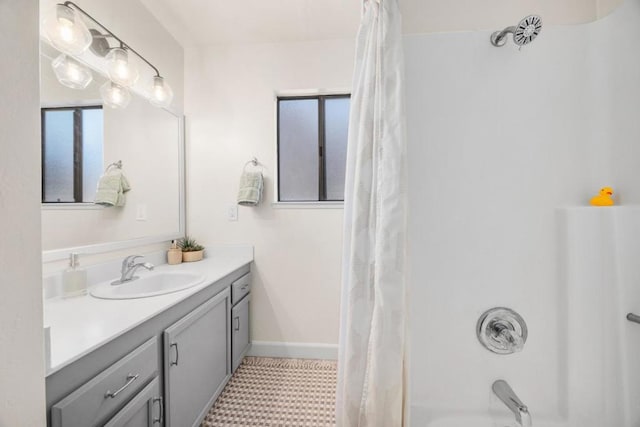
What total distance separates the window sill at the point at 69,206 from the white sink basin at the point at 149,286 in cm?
41

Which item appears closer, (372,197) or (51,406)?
(51,406)

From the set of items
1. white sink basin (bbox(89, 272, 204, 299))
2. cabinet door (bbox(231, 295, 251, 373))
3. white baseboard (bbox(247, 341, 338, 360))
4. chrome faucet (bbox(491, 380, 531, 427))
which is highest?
white sink basin (bbox(89, 272, 204, 299))

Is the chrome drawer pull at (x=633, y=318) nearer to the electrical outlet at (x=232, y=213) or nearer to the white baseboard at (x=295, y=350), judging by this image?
the white baseboard at (x=295, y=350)

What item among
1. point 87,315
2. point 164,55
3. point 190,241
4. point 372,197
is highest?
point 164,55

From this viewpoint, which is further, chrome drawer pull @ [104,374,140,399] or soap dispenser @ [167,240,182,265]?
soap dispenser @ [167,240,182,265]

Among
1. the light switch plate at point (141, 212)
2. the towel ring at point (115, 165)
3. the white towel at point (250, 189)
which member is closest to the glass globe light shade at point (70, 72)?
the towel ring at point (115, 165)

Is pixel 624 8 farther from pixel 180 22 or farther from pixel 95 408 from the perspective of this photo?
pixel 180 22

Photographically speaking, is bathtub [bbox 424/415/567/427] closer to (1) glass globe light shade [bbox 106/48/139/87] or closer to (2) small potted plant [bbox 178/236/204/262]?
(2) small potted plant [bbox 178/236/204/262]

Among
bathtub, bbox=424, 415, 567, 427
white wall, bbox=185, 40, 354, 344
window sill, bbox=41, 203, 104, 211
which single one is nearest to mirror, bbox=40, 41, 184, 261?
window sill, bbox=41, 203, 104, 211

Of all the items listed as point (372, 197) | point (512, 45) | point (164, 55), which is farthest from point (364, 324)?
point (164, 55)

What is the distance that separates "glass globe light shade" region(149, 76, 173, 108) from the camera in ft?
5.71

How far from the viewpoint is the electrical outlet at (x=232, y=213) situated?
2.08 metres

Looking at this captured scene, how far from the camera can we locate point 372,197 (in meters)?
0.88

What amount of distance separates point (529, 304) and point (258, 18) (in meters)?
2.27
